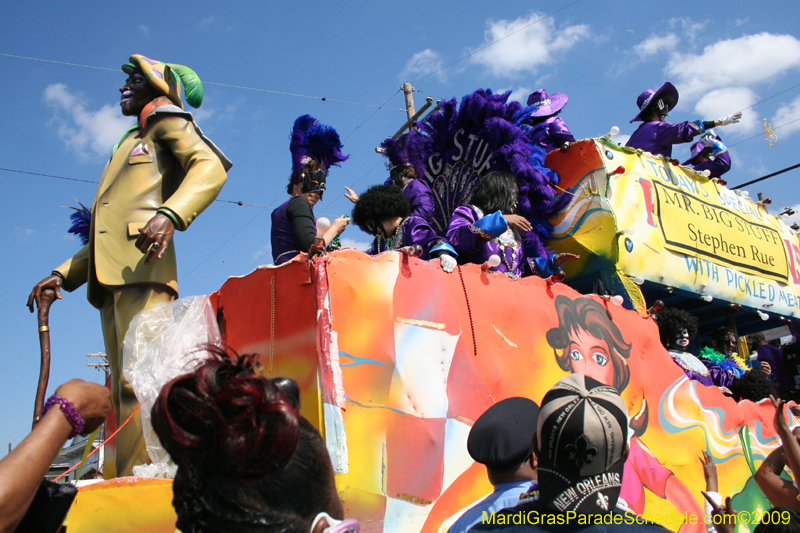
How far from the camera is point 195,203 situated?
261 centimetres

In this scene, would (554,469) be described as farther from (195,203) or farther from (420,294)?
(195,203)

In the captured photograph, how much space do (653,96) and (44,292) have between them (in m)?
5.24

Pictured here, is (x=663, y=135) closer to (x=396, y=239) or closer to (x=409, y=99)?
(x=396, y=239)

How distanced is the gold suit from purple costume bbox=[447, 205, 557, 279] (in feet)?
4.95

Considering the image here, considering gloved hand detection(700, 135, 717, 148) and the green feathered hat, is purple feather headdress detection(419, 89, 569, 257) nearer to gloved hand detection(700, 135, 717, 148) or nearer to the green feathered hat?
the green feathered hat

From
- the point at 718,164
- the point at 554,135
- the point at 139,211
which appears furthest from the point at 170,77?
the point at 718,164

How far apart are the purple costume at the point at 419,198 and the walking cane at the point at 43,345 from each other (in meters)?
2.51

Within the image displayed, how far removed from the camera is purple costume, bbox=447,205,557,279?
3.62m

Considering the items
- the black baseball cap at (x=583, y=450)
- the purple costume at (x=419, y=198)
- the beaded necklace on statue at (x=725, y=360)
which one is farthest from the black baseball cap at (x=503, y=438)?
the beaded necklace on statue at (x=725, y=360)

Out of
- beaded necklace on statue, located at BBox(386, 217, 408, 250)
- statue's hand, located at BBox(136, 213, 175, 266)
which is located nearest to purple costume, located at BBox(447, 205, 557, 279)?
beaded necklace on statue, located at BBox(386, 217, 408, 250)

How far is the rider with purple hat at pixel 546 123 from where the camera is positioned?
466 centimetres

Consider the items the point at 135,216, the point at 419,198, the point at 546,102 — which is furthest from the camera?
the point at 546,102

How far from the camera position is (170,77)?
297 centimetres

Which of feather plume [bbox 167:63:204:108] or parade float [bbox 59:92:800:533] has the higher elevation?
feather plume [bbox 167:63:204:108]
